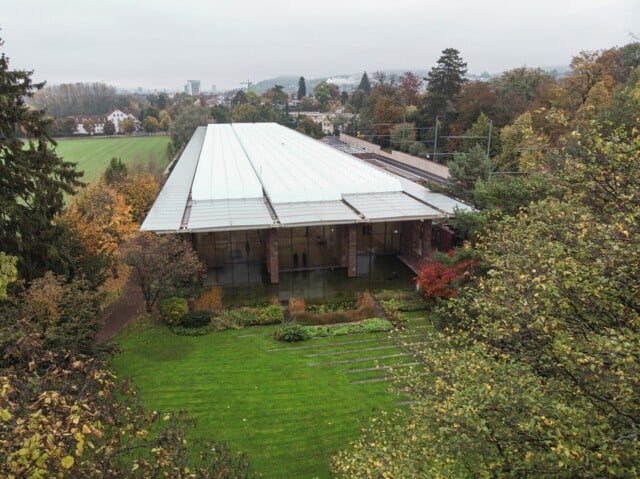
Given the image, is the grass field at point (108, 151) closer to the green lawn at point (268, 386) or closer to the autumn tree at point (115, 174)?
the autumn tree at point (115, 174)

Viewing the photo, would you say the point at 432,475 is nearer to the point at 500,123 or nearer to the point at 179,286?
the point at 179,286

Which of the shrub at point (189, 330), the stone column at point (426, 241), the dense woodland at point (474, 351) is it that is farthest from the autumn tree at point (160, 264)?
the stone column at point (426, 241)

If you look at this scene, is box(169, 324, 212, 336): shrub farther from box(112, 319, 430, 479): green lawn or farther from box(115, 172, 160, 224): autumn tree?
box(115, 172, 160, 224): autumn tree

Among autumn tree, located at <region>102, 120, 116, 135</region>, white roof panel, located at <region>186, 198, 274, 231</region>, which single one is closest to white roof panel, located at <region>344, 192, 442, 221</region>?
white roof panel, located at <region>186, 198, 274, 231</region>

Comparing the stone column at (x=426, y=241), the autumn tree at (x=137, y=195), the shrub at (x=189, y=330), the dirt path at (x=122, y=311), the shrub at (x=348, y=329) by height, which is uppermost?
the autumn tree at (x=137, y=195)

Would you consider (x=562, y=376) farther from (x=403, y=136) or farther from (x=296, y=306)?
(x=403, y=136)

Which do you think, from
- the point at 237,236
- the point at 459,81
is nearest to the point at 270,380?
the point at 237,236
